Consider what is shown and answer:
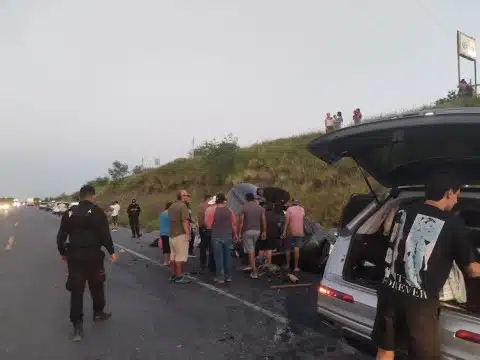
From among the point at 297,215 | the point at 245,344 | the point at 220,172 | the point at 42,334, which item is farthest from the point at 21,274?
the point at 220,172

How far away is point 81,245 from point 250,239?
440 centimetres

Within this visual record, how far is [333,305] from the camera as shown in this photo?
410cm

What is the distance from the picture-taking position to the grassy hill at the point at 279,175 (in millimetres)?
19930

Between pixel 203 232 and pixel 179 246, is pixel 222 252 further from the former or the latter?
pixel 203 232

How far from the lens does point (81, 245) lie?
5926mm

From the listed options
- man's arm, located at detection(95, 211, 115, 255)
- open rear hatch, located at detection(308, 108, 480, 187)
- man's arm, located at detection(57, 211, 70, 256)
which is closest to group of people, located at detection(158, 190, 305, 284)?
man's arm, located at detection(95, 211, 115, 255)

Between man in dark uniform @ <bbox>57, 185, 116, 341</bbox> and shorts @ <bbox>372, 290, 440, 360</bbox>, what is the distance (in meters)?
3.97

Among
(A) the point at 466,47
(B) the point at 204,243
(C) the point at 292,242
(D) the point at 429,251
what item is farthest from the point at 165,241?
(A) the point at 466,47

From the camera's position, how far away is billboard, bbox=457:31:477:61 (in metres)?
26.8

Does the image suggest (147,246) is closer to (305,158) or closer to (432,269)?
(305,158)

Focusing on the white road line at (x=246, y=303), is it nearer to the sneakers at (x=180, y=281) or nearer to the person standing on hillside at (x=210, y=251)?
the sneakers at (x=180, y=281)

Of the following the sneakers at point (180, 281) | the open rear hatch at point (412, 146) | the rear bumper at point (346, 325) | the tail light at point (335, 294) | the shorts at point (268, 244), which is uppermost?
the open rear hatch at point (412, 146)

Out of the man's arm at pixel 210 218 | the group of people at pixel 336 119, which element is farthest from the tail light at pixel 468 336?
the group of people at pixel 336 119

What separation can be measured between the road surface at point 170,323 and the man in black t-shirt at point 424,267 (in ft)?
6.62
